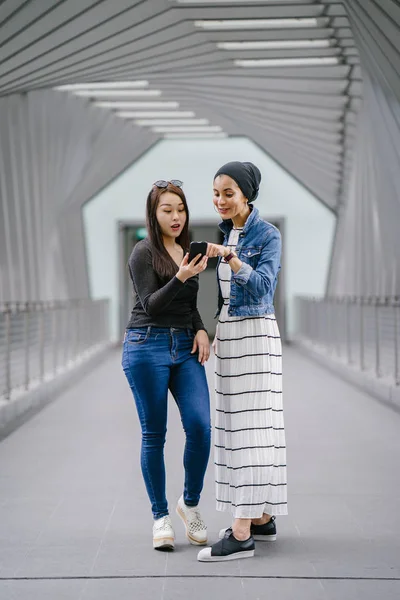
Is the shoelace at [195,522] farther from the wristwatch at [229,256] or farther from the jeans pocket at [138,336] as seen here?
the wristwatch at [229,256]

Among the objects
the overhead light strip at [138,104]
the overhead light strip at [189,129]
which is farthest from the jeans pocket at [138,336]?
the overhead light strip at [189,129]

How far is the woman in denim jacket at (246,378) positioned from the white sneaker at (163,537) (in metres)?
0.17

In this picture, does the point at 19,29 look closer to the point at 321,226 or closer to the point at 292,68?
the point at 292,68

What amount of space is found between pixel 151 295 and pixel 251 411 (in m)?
0.60

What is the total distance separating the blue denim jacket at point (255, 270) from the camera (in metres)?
3.60

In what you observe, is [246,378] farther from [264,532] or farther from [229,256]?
[264,532]

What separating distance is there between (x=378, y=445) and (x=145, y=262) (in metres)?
3.38

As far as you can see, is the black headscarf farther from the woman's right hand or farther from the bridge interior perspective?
the bridge interior perspective

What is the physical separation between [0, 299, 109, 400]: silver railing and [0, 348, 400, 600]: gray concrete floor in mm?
724

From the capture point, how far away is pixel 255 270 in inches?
145

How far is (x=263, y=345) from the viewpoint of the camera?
3717mm

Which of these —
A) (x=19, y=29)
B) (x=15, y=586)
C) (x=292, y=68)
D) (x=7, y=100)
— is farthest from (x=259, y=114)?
(x=15, y=586)

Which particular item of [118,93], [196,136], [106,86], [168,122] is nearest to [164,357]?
[106,86]

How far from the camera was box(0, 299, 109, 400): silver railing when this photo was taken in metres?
8.11
